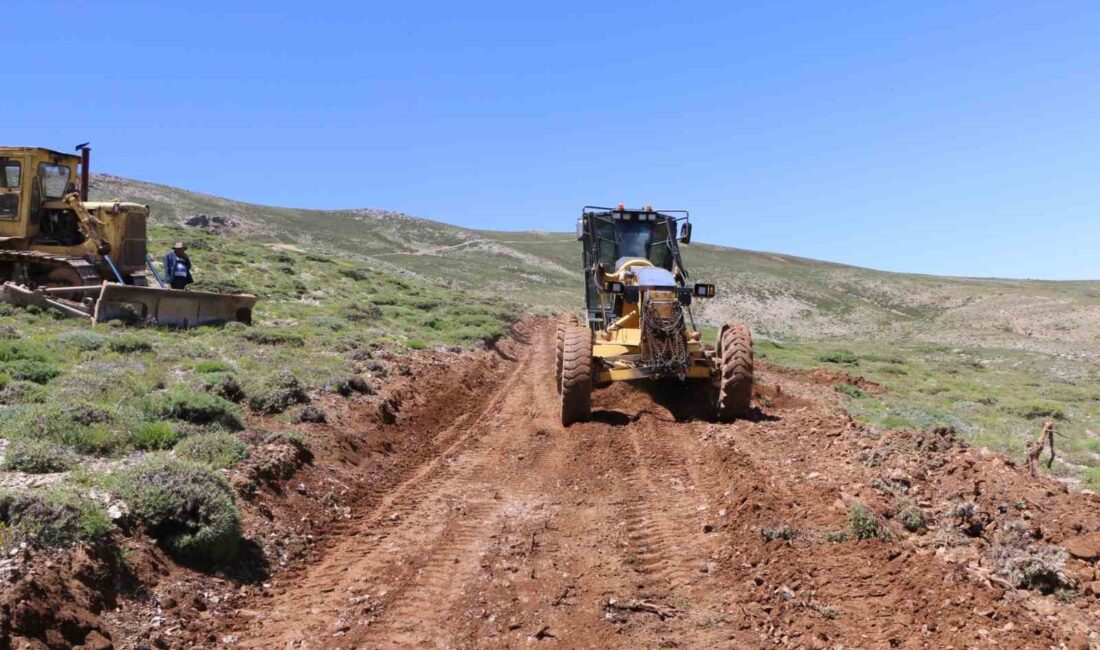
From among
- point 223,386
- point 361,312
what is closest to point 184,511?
point 223,386

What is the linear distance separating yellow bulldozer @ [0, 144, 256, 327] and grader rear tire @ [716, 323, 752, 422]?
11.4 metres

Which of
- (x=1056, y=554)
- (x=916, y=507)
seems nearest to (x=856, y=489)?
(x=916, y=507)

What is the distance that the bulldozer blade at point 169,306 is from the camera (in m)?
15.5

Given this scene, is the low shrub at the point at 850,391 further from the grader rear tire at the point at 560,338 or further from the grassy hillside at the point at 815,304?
the grader rear tire at the point at 560,338

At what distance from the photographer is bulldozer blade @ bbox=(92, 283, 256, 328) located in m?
15.5

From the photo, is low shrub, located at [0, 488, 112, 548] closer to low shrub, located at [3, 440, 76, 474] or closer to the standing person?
low shrub, located at [3, 440, 76, 474]

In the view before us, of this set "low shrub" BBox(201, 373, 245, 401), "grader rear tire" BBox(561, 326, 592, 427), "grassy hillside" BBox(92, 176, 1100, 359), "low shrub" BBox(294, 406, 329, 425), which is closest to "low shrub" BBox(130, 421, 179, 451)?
"low shrub" BBox(201, 373, 245, 401)

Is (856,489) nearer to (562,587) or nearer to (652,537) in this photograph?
(652,537)

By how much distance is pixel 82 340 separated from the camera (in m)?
13.0

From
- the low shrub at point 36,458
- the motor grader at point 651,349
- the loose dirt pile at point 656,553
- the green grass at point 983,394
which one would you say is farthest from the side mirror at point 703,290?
the low shrub at point 36,458

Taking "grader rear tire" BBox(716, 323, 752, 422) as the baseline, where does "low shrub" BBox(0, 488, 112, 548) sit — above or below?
below

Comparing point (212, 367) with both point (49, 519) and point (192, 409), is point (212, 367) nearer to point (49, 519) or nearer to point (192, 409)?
point (192, 409)

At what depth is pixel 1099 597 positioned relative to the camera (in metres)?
5.52

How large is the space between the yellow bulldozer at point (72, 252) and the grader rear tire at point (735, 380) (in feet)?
37.3
